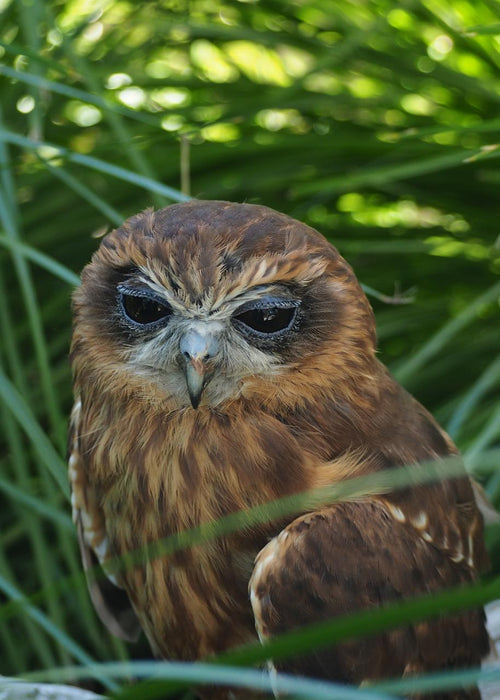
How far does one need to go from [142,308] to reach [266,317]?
0.94 feet

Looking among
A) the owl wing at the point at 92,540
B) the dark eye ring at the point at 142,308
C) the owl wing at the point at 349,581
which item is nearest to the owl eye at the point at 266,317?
the dark eye ring at the point at 142,308

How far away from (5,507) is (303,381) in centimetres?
152

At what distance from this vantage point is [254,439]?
2209 mm

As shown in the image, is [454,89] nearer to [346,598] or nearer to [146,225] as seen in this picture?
[146,225]

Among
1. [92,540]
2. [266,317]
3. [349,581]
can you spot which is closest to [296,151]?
[266,317]

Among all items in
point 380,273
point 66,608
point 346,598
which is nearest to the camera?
point 346,598

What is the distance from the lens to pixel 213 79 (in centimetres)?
375

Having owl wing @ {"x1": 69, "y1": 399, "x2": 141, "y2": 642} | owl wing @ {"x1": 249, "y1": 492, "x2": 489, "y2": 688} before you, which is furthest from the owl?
owl wing @ {"x1": 69, "y1": 399, "x2": 141, "y2": 642}

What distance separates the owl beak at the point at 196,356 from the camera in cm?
202

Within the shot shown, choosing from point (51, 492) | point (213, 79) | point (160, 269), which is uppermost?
point (213, 79)

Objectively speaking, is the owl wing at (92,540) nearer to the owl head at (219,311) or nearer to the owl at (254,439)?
the owl at (254,439)

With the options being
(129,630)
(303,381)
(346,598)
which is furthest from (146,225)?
(129,630)

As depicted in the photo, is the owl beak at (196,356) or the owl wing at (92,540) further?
the owl wing at (92,540)

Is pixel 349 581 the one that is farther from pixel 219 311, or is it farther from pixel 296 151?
pixel 296 151
